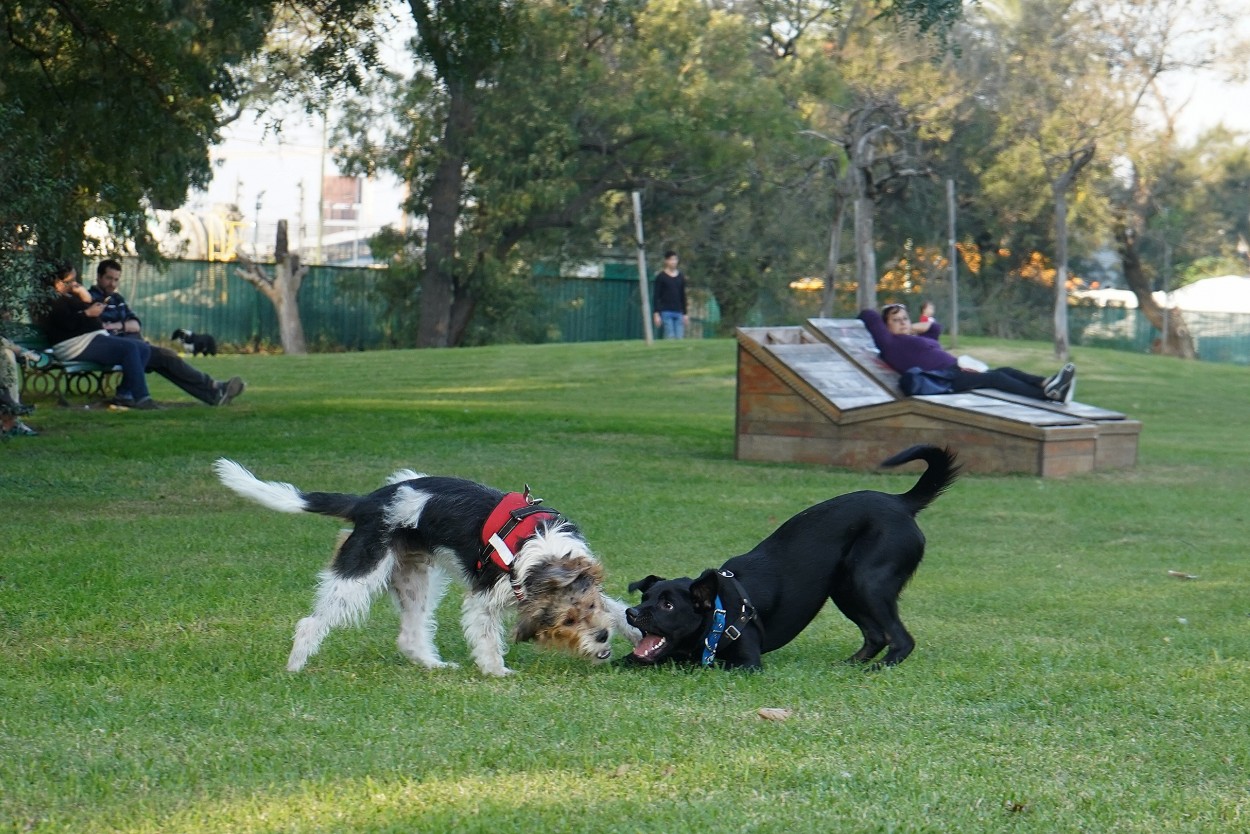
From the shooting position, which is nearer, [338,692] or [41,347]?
[338,692]

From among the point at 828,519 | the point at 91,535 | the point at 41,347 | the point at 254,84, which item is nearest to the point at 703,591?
the point at 828,519

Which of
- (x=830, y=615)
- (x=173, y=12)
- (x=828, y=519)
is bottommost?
(x=830, y=615)

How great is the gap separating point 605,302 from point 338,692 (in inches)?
1398

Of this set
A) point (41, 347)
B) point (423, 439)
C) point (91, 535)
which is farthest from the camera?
point (41, 347)

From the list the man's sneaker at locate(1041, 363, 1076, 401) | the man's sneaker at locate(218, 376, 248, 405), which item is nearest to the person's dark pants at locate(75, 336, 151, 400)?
the man's sneaker at locate(218, 376, 248, 405)

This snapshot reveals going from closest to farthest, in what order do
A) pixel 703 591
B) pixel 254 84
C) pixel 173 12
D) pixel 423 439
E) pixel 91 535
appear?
pixel 703 591 < pixel 91 535 < pixel 173 12 < pixel 423 439 < pixel 254 84

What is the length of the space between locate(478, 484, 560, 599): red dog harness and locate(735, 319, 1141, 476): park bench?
8136mm

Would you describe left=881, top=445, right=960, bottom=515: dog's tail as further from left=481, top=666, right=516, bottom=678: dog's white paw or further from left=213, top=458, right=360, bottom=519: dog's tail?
left=213, top=458, right=360, bottom=519: dog's tail

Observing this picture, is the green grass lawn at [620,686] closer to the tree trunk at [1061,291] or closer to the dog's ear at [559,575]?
the dog's ear at [559,575]

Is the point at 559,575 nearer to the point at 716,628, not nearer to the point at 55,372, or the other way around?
the point at 716,628

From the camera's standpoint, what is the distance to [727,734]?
478cm

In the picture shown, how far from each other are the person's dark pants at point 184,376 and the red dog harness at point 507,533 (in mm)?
12328

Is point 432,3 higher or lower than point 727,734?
higher

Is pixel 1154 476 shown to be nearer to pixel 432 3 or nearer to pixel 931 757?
pixel 432 3
